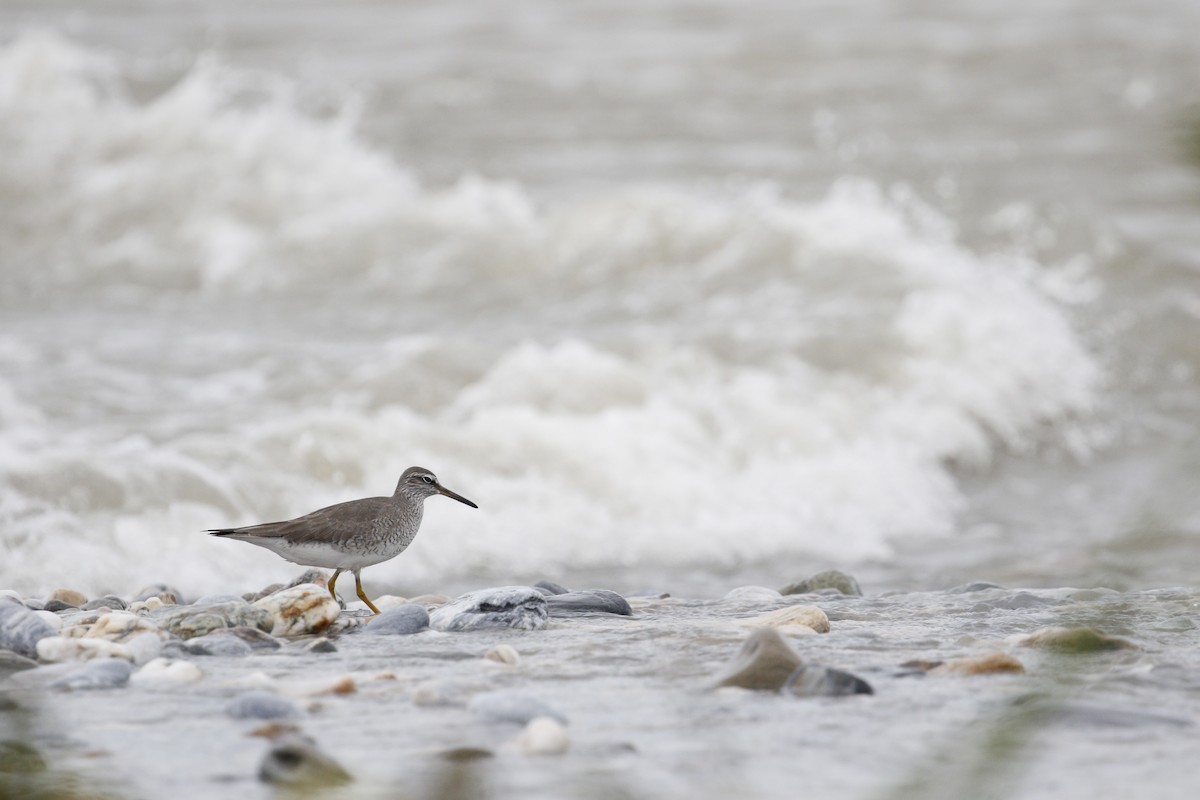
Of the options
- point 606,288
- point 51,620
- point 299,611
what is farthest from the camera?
point 606,288

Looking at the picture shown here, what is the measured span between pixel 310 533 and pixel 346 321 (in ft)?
24.2

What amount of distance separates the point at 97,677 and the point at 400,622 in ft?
2.97

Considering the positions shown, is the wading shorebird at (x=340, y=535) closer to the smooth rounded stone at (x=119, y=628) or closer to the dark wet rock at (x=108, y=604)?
the smooth rounded stone at (x=119, y=628)

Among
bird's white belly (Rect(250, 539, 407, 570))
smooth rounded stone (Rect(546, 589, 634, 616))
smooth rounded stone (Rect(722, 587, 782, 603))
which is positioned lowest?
smooth rounded stone (Rect(722, 587, 782, 603))

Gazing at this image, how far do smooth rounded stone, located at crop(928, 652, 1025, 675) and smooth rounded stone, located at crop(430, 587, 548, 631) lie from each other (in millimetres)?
1227

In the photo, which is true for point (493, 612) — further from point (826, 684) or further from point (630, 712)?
point (826, 684)

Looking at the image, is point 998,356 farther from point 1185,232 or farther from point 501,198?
point 501,198

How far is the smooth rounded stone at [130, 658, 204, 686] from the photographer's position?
338cm

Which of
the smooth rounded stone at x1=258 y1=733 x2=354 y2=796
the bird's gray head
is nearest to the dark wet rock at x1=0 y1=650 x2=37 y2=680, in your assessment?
the smooth rounded stone at x1=258 y1=733 x2=354 y2=796

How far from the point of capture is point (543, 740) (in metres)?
2.78

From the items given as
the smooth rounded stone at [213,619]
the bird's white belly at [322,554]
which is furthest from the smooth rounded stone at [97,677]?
the bird's white belly at [322,554]

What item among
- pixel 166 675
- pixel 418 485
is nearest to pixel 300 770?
pixel 166 675

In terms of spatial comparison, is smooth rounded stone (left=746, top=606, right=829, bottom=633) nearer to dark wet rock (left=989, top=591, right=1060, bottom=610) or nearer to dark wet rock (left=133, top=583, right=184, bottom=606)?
dark wet rock (left=989, top=591, right=1060, bottom=610)

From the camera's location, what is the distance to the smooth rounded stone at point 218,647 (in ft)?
12.1
